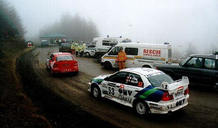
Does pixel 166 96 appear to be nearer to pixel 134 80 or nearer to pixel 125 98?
pixel 134 80

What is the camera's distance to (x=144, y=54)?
13.4 m

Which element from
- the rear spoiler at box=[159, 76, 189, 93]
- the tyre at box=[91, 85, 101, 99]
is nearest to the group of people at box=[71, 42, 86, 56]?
the tyre at box=[91, 85, 101, 99]

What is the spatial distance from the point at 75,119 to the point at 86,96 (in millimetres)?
2400

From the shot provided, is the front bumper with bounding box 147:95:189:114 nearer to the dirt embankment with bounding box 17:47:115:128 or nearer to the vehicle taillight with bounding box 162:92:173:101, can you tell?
the vehicle taillight with bounding box 162:92:173:101

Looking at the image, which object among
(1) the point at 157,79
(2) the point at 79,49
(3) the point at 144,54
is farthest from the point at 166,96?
(2) the point at 79,49

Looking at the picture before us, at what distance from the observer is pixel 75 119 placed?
6273 millimetres

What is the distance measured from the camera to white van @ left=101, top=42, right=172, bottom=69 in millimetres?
12734

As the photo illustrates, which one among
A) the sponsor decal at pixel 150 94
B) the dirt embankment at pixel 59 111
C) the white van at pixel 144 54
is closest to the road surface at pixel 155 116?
the dirt embankment at pixel 59 111

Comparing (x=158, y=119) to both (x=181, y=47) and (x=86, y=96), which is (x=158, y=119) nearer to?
(x=86, y=96)

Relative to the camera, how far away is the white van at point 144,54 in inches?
501

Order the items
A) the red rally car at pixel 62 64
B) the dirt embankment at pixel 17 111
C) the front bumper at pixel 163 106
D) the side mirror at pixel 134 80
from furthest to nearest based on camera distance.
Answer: the red rally car at pixel 62 64 < the side mirror at pixel 134 80 < the front bumper at pixel 163 106 < the dirt embankment at pixel 17 111

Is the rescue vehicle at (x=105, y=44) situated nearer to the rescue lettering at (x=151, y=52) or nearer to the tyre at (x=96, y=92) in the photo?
the rescue lettering at (x=151, y=52)

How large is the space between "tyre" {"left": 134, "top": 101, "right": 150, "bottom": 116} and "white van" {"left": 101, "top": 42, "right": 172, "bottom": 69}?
22.3 feet

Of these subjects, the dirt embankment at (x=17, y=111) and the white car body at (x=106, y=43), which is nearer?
the dirt embankment at (x=17, y=111)
